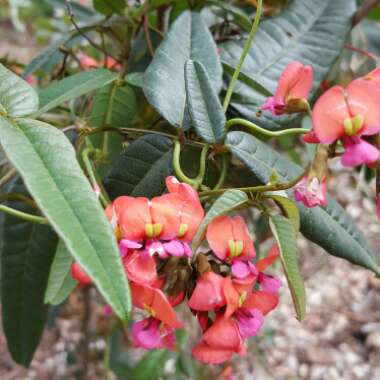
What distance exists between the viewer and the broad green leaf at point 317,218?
1.64 feet

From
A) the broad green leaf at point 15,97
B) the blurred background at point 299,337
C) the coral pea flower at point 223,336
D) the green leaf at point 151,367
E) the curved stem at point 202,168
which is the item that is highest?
the broad green leaf at point 15,97

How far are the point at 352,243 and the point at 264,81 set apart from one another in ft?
0.69

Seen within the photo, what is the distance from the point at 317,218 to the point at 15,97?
29cm

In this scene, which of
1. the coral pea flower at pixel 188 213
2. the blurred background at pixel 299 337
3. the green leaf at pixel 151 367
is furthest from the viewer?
the blurred background at pixel 299 337

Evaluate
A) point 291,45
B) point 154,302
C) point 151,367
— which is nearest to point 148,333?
point 154,302

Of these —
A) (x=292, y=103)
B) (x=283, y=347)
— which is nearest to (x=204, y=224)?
(x=292, y=103)

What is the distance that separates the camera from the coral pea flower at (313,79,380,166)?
41cm

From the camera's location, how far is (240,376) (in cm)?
182

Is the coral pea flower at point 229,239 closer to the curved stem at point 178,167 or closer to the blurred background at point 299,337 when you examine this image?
the curved stem at point 178,167

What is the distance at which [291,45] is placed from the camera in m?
0.70

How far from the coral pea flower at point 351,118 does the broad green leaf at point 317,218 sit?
0.09 meters

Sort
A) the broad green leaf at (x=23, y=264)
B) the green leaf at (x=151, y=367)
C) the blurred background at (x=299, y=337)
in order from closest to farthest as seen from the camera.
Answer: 1. the broad green leaf at (x=23, y=264)
2. the green leaf at (x=151, y=367)
3. the blurred background at (x=299, y=337)

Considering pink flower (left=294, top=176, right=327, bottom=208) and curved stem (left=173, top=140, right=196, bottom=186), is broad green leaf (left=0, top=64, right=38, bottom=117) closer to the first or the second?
curved stem (left=173, top=140, right=196, bottom=186)

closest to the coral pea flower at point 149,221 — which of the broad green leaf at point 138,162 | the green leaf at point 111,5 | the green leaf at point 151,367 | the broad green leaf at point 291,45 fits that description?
the broad green leaf at point 138,162
